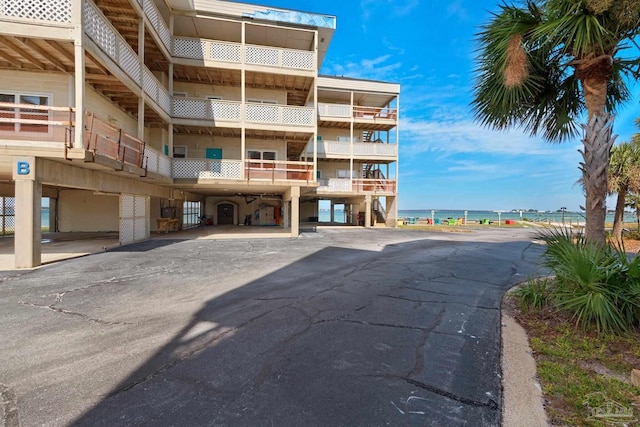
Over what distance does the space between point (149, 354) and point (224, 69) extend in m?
16.1

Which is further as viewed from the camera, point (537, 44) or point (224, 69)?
point (224, 69)

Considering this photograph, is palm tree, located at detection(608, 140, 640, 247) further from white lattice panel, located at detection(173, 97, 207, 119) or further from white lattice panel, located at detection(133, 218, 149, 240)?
white lattice panel, located at detection(133, 218, 149, 240)

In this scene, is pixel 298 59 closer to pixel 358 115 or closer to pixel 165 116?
pixel 165 116

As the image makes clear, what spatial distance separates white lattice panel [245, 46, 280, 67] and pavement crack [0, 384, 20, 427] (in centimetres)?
1635

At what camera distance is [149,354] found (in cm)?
334

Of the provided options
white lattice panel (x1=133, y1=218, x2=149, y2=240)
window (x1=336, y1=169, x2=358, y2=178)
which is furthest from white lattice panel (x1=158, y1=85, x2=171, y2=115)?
window (x1=336, y1=169, x2=358, y2=178)

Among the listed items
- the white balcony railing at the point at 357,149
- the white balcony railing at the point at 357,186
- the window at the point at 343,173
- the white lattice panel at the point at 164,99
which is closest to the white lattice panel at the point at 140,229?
the white lattice panel at the point at 164,99

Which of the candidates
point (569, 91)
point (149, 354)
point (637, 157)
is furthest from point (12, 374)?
point (637, 157)

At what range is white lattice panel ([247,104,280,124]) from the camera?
15930 millimetres

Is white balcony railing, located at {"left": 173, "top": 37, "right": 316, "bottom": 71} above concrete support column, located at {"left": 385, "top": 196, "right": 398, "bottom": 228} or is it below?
above

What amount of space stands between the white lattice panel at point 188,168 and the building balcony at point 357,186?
1021 centimetres

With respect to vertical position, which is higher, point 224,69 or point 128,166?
point 224,69

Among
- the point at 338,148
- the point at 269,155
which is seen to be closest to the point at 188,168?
the point at 269,155

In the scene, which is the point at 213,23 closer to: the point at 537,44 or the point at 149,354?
the point at 537,44
